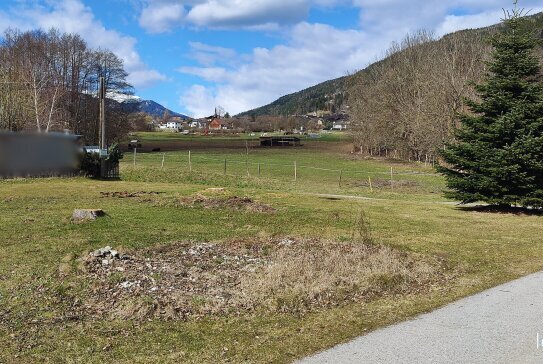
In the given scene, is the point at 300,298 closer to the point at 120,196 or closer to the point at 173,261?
the point at 173,261

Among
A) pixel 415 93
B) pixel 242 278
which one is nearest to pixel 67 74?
pixel 415 93

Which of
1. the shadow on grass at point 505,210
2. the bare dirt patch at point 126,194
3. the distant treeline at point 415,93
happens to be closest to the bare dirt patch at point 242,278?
the shadow on grass at point 505,210

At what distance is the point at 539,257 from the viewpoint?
1109 cm

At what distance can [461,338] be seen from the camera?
5.95m

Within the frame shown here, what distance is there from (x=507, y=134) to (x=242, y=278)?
1370 cm

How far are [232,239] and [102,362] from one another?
7173mm

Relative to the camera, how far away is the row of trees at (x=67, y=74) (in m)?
51.4

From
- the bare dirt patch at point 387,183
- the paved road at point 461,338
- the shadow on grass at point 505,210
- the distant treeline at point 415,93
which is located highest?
the distant treeline at point 415,93

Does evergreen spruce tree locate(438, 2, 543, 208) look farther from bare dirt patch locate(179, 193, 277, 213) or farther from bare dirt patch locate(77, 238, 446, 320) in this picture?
bare dirt patch locate(77, 238, 446, 320)

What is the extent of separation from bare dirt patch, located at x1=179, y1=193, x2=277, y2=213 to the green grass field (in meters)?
0.39

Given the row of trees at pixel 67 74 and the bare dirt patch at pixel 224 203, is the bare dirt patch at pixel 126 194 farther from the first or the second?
the row of trees at pixel 67 74

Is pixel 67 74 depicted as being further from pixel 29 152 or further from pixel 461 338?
pixel 461 338

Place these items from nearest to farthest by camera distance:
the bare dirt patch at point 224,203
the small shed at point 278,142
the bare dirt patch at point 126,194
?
1. the bare dirt patch at point 224,203
2. the bare dirt patch at point 126,194
3. the small shed at point 278,142

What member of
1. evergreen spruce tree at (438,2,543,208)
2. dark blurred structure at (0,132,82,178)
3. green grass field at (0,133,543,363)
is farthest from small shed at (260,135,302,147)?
evergreen spruce tree at (438,2,543,208)
